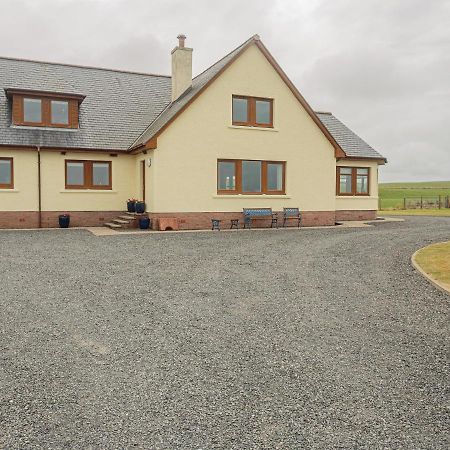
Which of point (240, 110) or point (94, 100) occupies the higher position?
point (94, 100)

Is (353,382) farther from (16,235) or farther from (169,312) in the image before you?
(16,235)

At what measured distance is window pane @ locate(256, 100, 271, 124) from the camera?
75.3ft

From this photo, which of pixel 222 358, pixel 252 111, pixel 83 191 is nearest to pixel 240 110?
pixel 252 111

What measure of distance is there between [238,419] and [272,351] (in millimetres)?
1664

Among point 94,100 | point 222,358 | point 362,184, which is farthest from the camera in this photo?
point 362,184

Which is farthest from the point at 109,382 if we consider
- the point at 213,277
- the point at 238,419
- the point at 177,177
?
the point at 177,177

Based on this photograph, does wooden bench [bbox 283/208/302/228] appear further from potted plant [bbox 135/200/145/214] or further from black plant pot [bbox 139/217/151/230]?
potted plant [bbox 135/200/145/214]

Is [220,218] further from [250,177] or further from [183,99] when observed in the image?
[183,99]

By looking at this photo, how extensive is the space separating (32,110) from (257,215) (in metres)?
11.8

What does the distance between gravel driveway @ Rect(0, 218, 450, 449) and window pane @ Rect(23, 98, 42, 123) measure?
14169 mm

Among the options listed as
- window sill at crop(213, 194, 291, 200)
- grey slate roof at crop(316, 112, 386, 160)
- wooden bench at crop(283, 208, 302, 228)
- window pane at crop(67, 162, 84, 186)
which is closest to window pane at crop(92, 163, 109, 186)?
window pane at crop(67, 162, 84, 186)

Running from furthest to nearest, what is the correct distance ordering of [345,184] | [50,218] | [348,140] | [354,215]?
[348,140] < [354,215] < [345,184] < [50,218]

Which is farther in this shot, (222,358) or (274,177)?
(274,177)

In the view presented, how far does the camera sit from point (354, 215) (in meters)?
28.2
